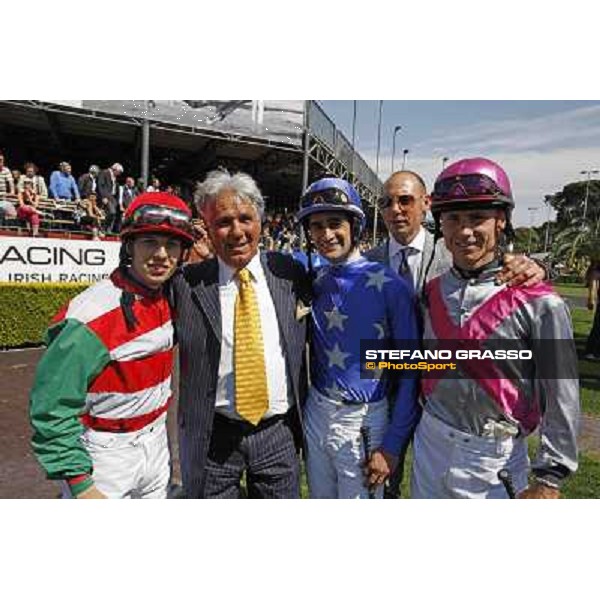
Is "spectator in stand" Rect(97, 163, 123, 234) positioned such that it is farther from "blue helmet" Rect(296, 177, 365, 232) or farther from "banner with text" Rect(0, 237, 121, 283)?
"blue helmet" Rect(296, 177, 365, 232)

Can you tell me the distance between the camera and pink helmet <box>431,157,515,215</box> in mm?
1893

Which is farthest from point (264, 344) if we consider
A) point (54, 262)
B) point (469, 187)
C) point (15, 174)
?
point (15, 174)

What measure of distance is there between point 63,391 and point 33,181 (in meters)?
3.01

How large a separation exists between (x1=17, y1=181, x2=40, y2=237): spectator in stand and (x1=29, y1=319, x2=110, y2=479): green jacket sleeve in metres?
2.07

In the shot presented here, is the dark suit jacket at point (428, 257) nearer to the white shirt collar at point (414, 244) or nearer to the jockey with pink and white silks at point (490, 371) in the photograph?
the white shirt collar at point (414, 244)

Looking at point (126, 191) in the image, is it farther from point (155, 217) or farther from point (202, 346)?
point (202, 346)

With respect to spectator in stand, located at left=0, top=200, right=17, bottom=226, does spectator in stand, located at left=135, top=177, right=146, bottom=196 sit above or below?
above

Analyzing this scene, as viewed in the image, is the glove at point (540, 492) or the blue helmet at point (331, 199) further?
the blue helmet at point (331, 199)

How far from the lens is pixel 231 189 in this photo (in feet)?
6.37

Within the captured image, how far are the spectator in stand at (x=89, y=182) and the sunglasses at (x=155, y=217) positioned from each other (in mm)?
2180

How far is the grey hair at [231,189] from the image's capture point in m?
1.95

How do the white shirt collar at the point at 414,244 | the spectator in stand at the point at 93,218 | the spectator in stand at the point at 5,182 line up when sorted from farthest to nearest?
1. the spectator in stand at the point at 5,182
2. the spectator in stand at the point at 93,218
3. the white shirt collar at the point at 414,244

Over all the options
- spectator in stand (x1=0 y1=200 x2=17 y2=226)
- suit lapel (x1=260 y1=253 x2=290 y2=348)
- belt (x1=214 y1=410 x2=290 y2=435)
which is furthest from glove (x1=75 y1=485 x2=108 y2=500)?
spectator in stand (x1=0 y1=200 x2=17 y2=226)

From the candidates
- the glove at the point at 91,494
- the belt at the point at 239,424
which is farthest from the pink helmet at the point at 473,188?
the glove at the point at 91,494
